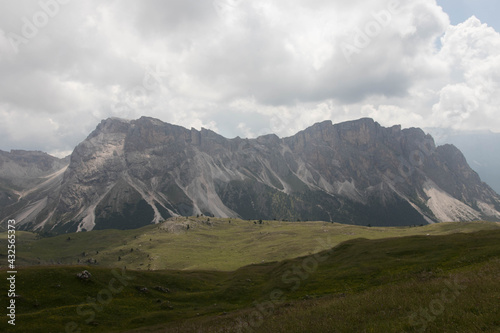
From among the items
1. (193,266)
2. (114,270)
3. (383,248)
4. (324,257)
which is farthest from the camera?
(193,266)

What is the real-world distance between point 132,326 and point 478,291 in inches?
1742

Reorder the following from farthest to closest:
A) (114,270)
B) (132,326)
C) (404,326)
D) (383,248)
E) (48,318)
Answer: (383,248) → (114,270) → (132,326) → (48,318) → (404,326)

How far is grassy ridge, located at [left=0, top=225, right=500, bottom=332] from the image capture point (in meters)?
22.0

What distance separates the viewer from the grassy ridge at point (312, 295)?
72.1 ft

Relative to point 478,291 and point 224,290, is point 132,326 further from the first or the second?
point 478,291

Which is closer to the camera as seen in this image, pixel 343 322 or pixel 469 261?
pixel 343 322

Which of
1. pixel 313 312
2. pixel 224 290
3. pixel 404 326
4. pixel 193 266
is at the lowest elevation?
pixel 193 266

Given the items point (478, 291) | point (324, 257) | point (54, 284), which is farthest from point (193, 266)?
point (478, 291)

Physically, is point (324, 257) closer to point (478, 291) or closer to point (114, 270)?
point (114, 270)

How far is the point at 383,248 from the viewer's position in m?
69.9

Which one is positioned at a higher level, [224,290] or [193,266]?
[224,290]

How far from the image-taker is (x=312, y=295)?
4666 centimetres

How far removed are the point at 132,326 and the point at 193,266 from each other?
12869 centimetres

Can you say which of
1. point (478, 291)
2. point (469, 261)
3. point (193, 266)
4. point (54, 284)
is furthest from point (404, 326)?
point (193, 266)
